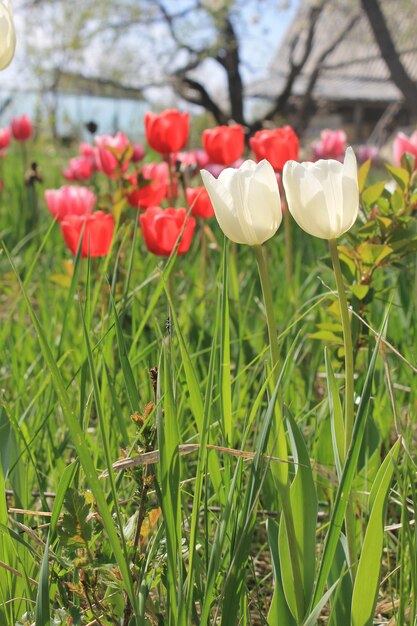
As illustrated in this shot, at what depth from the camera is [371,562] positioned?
2.68ft

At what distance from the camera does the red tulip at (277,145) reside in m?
1.88

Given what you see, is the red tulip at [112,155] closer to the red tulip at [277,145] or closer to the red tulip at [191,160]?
the red tulip at [191,160]

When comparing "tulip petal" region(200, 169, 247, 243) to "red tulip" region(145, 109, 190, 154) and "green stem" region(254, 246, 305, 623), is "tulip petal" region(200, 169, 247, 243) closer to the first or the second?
"green stem" region(254, 246, 305, 623)

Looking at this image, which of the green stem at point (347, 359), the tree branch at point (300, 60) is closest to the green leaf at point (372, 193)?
the green stem at point (347, 359)

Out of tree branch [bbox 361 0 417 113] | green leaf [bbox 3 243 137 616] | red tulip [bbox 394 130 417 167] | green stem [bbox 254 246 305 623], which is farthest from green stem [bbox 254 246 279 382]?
tree branch [bbox 361 0 417 113]

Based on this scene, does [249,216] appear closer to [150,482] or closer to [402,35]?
[150,482]

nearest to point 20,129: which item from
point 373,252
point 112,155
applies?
point 112,155

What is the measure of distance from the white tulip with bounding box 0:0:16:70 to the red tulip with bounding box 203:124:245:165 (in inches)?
41.4

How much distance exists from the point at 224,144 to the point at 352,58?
1955 centimetres

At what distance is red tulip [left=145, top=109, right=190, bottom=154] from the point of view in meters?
2.20

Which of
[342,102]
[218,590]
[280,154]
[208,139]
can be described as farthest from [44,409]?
[342,102]

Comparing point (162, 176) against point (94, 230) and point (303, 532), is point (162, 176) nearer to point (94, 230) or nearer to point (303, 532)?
point (94, 230)

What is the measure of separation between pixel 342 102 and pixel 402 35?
490 cm

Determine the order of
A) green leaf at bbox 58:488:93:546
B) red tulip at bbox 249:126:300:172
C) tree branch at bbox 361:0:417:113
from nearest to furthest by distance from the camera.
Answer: green leaf at bbox 58:488:93:546 < red tulip at bbox 249:126:300:172 < tree branch at bbox 361:0:417:113
